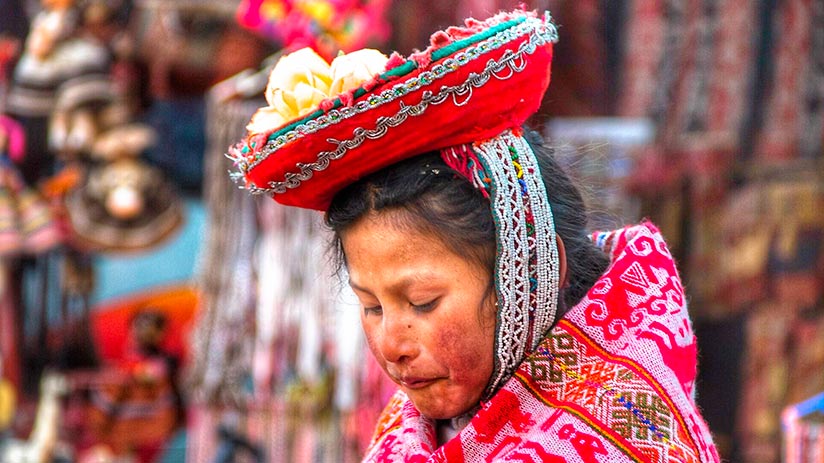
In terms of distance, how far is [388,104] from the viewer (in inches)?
65.9

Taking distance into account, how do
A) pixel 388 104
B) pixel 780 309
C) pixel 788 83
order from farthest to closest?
pixel 780 309, pixel 788 83, pixel 388 104

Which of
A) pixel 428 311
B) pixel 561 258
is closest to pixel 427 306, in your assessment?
pixel 428 311

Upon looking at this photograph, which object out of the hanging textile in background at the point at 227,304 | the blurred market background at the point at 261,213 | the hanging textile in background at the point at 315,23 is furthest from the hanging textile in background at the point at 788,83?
the hanging textile in background at the point at 227,304

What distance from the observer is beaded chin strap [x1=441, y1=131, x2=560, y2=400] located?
1720mm

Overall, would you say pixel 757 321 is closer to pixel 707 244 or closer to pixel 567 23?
pixel 707 244

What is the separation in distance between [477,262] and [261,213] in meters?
3.03

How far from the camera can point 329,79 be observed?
1.77 m

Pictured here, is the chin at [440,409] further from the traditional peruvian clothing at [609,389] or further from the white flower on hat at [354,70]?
the white flower on hat at [354,70]

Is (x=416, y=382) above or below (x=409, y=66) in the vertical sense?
below

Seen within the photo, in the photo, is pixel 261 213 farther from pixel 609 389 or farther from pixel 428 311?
pixel 609 389

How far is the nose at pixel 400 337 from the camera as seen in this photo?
5.63ft

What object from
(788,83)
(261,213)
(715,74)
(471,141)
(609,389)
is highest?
(715,74)

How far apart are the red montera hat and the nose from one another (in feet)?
0.77

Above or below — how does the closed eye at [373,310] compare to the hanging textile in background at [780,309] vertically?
below
